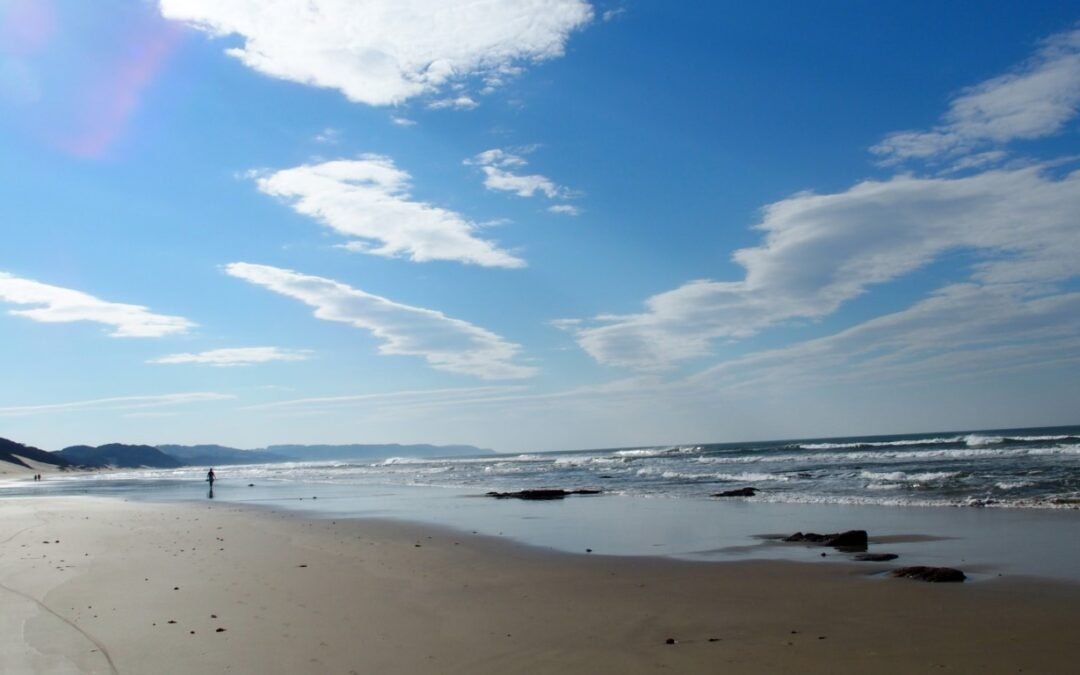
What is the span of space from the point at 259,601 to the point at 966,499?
56.9 feet

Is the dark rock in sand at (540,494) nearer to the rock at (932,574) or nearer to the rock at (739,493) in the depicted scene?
the rock at (739,493)

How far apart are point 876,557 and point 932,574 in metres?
1.89

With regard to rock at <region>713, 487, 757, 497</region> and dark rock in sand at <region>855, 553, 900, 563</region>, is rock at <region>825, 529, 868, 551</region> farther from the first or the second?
rock at <region>713, 487, 757, 497</region>

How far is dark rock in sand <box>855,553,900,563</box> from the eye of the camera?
10.9 meters

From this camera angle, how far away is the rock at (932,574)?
9.12 m

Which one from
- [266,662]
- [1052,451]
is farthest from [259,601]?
[1052,451]

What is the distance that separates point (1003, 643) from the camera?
21.2ft

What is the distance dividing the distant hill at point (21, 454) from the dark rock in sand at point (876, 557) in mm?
123173

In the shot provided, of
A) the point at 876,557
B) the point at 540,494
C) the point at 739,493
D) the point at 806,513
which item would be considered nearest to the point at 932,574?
the point at 876,557

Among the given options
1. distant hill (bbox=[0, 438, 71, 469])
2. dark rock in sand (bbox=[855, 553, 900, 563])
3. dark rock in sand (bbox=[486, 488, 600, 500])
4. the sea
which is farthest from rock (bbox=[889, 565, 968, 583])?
distant hill (bbox=[0, 438, 71, 469])

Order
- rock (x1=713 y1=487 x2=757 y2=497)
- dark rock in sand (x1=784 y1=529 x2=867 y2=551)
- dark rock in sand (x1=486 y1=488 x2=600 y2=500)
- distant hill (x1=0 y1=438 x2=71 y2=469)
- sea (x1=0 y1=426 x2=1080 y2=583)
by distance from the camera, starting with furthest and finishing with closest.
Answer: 1. distant hill (x1=0 y1=438 x2=71 y2=469)
2. dark rock in sand (x1=486 y1=488 x2=600 y2=500)
3. rock (x1=713 y1=487 x2=757 y2=497)
4. dark rock in sand (x1=784 y1=529 x2=867 y2=551)
5. sea (x1=0 y1=426 x2=1080 y2=583)

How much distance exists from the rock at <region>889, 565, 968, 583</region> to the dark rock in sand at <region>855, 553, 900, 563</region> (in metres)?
1.24

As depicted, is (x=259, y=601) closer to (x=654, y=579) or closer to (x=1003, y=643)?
(x=654, y=579)

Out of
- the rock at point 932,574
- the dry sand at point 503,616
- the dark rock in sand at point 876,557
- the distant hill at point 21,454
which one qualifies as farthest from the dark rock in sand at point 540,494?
the distant hill at point 21,454
